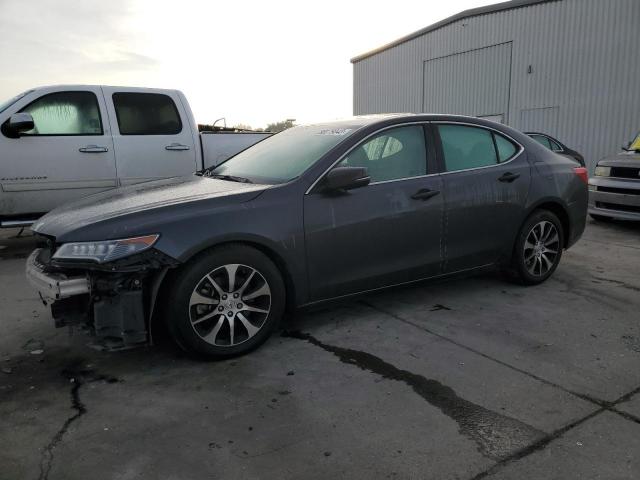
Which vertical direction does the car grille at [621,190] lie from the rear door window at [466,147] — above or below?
below

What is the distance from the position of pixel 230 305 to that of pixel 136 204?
2.96 feet

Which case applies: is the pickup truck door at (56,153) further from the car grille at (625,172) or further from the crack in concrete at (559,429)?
the car grille at (625,172)

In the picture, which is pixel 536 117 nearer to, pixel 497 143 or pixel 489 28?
pixel 489 28

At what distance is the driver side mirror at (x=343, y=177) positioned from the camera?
3.48m

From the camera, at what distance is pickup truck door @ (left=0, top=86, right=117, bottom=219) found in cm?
614

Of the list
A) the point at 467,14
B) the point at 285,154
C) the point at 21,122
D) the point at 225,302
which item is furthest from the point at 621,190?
the point at 467,14

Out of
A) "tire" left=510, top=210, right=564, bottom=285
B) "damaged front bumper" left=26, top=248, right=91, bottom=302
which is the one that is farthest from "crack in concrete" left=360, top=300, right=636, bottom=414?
"damaged front bumper" left=26, top=248, right=91, bottom=302

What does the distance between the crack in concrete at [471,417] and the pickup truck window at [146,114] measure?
4.79 metres

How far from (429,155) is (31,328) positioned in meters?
3.40

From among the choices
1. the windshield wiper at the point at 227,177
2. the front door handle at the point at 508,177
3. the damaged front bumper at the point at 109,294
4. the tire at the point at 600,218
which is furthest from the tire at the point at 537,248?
the tire at the point at 600,218

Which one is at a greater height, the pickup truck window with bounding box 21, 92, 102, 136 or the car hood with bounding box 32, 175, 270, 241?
the pickup truck window with bounding box 21, 92, 102, 136

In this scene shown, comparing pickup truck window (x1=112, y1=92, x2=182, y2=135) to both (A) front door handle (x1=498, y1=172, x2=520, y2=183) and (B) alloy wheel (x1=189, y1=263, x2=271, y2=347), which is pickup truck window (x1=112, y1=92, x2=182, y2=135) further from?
(A) front door handle (x1=498, y1=172, x2=520, y2=183)

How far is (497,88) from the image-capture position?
18.5 metres

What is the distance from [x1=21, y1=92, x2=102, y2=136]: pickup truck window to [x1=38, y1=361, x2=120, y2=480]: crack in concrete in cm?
403
